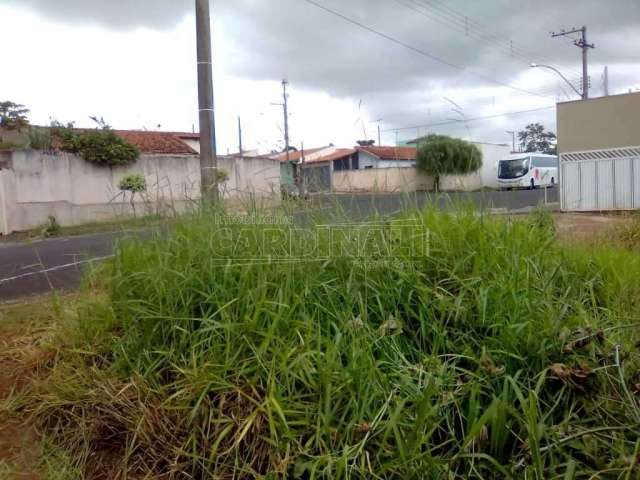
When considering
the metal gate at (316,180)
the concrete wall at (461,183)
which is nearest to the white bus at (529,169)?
the concrete wall at (461,183)

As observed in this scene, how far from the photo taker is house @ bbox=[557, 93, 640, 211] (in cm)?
1398

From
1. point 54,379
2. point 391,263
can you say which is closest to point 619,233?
point 391,263

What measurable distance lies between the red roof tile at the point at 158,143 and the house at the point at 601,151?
645 inches

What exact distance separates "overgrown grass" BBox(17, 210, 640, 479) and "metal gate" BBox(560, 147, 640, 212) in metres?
12.6

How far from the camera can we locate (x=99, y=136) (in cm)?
1731

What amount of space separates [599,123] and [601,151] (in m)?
1.13

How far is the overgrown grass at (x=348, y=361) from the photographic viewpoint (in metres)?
1.81

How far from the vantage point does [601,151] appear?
1461 centimetres

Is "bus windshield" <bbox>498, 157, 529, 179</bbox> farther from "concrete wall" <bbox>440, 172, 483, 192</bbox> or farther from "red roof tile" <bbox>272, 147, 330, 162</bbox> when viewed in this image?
"concrete wall" <bbox>440, 172, 483, 192</bbox>

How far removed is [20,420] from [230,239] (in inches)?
54.5

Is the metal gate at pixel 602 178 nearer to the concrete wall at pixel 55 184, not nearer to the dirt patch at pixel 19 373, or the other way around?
the concrete wall at pixel 55 184

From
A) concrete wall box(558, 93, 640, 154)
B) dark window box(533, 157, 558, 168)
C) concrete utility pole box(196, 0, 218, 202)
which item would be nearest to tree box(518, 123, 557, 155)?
dark window box(533, 157, 558, 168)

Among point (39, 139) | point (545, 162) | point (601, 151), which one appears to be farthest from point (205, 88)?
point (545, 162)

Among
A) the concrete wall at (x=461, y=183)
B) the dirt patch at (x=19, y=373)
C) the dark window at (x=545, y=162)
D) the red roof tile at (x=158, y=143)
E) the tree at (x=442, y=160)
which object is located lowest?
the dirt patch at (x=19, y=373)
